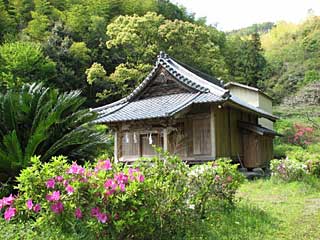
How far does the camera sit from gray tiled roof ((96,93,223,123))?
582 inches

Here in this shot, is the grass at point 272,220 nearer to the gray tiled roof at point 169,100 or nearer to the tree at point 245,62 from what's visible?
the gray tiled roof at point 169,100

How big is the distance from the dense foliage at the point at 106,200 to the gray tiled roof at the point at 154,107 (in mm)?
8916

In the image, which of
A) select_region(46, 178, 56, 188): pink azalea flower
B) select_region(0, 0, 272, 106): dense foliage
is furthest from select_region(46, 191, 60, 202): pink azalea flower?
select_region(0, 0, 272, 106): dense foliage

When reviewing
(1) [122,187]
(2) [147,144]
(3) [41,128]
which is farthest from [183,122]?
(1) [122,187]

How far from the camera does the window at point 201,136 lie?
1577cm

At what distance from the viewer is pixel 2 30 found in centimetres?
3297

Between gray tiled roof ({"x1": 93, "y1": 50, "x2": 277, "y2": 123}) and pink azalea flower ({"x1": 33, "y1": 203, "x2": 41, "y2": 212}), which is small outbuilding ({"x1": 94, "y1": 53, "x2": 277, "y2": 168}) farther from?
pink azalea flower ({"x1": 33, "y1": 203, "x2": 41, "y2": 212})

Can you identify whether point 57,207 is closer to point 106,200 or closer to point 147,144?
point 106,200

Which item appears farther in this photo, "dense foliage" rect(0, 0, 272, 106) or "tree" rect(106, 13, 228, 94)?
"tree" rect(106, 13, 228, 94)

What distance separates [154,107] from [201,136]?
224 centimetres

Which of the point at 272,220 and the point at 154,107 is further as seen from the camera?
the point at 154,107

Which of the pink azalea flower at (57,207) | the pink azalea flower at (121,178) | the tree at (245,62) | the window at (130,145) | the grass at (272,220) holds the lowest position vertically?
the grass at (272,220)

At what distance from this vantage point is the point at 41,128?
26.9ft

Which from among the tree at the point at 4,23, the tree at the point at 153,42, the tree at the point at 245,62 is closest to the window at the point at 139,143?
the tree at the point at 153,42
